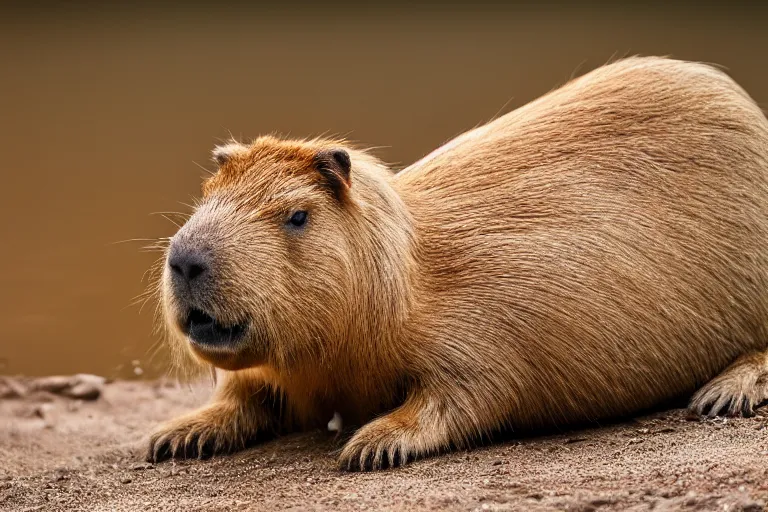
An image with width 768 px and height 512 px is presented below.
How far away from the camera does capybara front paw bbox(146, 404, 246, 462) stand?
17.6 ft

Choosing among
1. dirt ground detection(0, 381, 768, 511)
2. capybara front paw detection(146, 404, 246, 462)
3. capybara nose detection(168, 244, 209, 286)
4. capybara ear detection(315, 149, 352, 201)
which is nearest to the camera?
dirt ground detection(0, 381, 768, 511)

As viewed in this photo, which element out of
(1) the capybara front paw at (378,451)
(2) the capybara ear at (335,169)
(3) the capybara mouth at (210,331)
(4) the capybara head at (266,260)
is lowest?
(1) the capybara front paw at (378,451)

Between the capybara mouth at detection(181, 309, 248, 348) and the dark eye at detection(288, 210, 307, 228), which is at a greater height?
the dark eye at detection(288, 210, 307, 228)

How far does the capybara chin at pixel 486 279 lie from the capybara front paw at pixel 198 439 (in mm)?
11

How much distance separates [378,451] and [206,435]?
1.14 m

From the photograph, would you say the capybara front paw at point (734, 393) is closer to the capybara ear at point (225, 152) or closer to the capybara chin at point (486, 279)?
the capybara chin at point (486, 279)

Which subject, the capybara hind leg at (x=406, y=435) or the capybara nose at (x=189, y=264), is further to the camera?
the capybara hind leg at (x=406, y=435)

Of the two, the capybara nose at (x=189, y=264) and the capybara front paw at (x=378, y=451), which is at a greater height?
the capybara nose at (x=189, y=264)

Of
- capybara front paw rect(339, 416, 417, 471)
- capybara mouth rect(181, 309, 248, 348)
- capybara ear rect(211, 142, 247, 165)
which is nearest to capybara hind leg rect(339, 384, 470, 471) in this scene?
capybara front paw rect(339, 416, 417, 471)

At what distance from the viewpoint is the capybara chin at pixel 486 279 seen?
4668 mm

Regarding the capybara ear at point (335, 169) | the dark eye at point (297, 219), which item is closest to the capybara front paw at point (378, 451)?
the dark eye at point (297, 219)

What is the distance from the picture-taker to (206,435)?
5.39 metres

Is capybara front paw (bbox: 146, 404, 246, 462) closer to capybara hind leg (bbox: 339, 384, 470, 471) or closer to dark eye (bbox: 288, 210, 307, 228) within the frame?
capybara hind leg (bbox: 339, 384, 470, 471)

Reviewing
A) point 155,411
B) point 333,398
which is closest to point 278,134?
point 333,398
